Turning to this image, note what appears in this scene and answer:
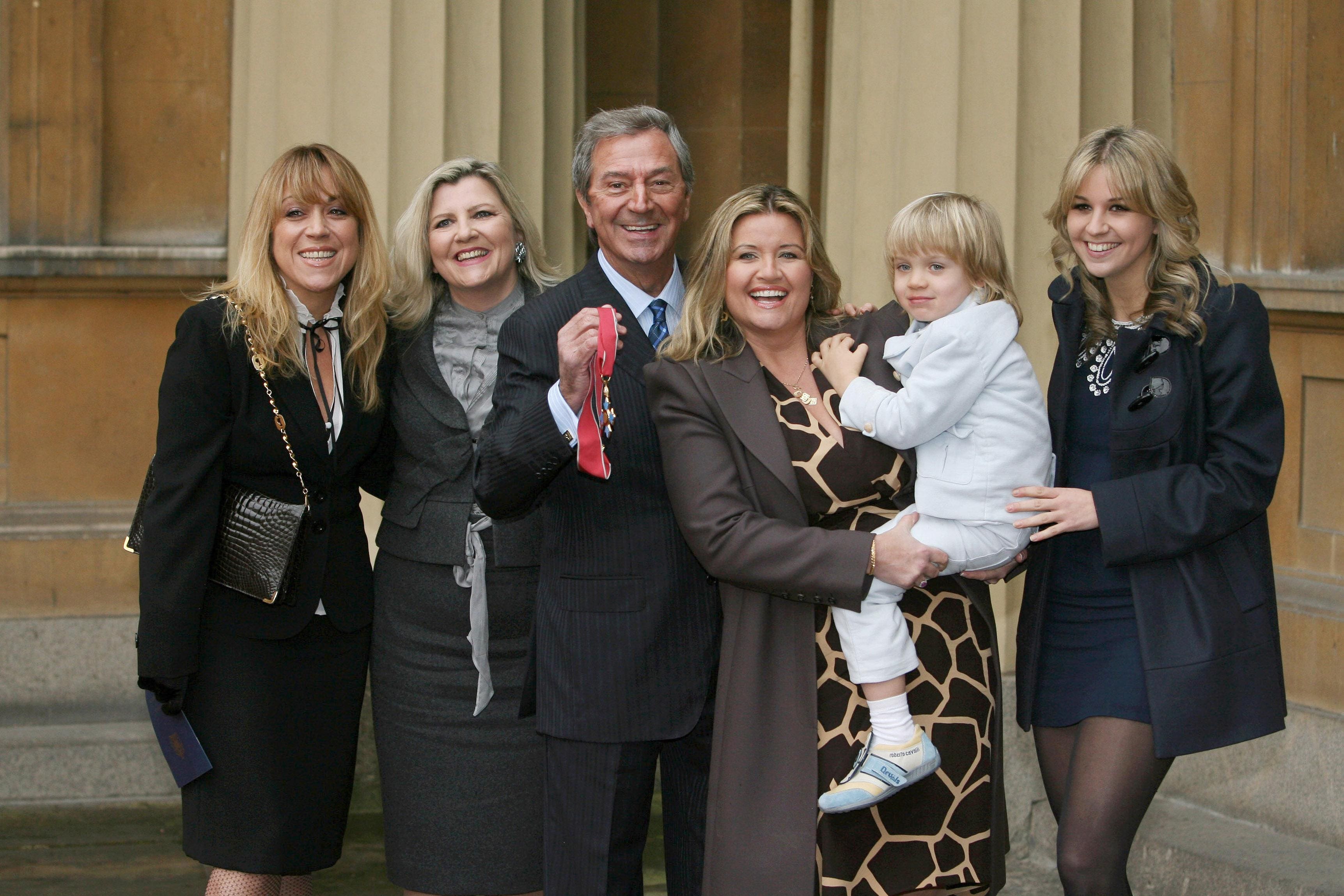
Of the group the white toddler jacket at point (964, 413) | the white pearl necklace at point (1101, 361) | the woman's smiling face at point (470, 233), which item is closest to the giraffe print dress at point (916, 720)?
the white toddler jacket at point (964, 413)

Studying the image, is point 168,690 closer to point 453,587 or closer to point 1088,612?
point 453,587

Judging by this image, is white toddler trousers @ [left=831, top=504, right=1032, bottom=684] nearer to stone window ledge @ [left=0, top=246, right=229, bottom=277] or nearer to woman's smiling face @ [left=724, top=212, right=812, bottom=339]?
woman's smiling face @ [left=724, top=212, right=812, bottom=339]

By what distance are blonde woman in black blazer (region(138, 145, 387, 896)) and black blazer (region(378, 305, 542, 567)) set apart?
0.09 m

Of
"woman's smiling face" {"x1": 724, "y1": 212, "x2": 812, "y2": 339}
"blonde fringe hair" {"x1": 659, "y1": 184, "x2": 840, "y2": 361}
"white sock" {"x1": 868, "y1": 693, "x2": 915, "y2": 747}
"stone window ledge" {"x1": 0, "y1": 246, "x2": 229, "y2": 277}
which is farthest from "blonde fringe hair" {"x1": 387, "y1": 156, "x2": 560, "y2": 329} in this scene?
"stone window ledge" {"x1": 0, "y1": 246, "x2": 229, "y2": 277}

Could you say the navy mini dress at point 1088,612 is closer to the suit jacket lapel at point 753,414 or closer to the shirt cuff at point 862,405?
the shirt cuff at point 862,405

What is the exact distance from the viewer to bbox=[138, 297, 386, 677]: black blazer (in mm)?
3256

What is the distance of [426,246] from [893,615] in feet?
4.92

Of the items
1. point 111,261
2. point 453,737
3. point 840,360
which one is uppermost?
point 111,261

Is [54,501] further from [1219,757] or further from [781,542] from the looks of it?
[1219,757]

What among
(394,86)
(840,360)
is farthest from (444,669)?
(394,86)

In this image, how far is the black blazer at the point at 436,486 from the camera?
353 cm

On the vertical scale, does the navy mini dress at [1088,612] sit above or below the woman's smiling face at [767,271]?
below

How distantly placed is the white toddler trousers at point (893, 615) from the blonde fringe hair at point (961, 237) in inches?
19.2

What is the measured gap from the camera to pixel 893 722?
2.93 meters
